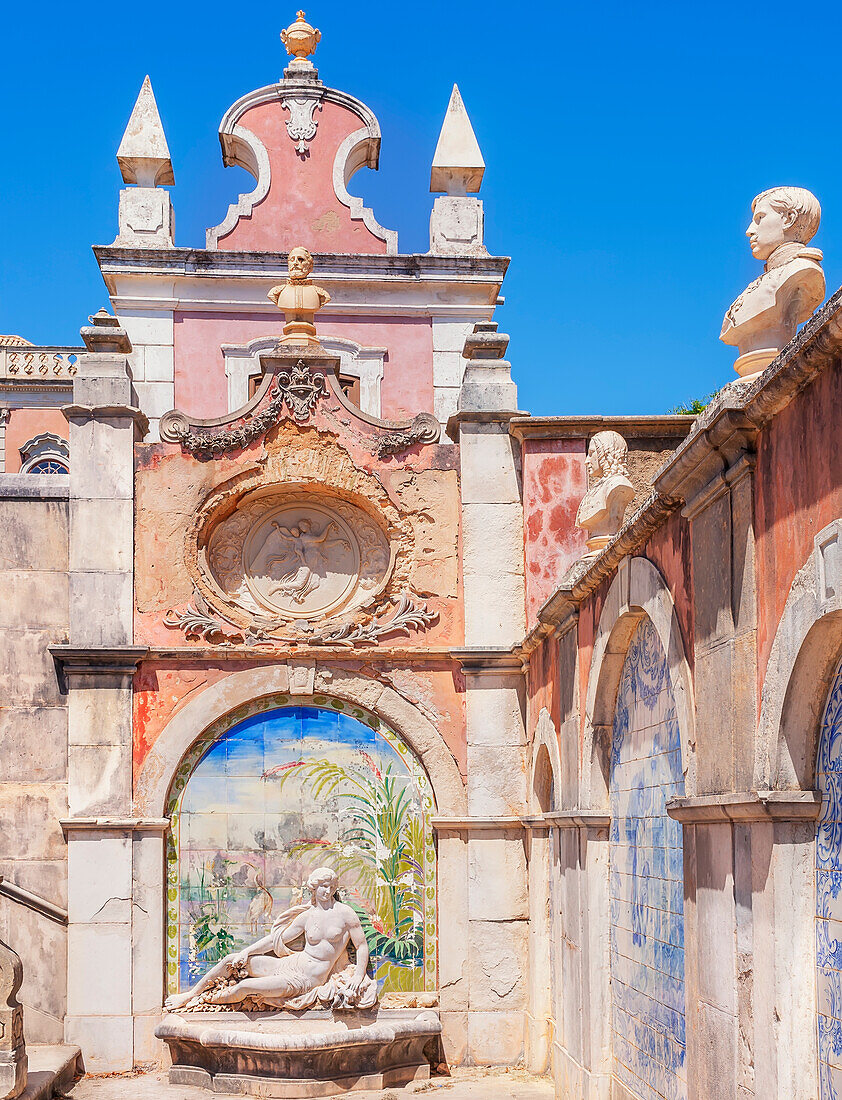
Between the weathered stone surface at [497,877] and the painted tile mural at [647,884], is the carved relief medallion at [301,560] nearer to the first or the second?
the weathered stone surface at [497,877]

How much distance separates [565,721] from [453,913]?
9.82 feet

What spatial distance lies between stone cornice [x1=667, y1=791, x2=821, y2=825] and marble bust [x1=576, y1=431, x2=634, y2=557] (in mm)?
3799

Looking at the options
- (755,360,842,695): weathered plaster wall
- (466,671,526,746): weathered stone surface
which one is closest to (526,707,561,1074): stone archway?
(466,671,526,746): weathered stone surface

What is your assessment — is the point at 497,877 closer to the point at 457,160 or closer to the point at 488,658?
the point at 488,658

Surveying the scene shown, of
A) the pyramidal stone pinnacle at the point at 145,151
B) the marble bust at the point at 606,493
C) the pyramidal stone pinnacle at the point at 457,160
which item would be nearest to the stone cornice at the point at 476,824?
the marble bust at the point at 606,493

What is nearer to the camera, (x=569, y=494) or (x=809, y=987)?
(x=809, y=987)

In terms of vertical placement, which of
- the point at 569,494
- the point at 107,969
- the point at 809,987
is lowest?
the point at 107,969

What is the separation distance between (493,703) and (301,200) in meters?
8.24

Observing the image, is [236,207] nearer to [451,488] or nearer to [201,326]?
[201,326]

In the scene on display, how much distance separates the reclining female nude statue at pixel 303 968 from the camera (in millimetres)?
11125

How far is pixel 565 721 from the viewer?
32.7ft

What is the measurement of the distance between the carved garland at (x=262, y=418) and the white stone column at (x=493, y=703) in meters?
1.39

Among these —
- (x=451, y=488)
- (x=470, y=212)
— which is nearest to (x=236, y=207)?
(x=470, y=212)

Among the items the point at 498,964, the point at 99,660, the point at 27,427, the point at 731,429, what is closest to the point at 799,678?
the point at 731,429
